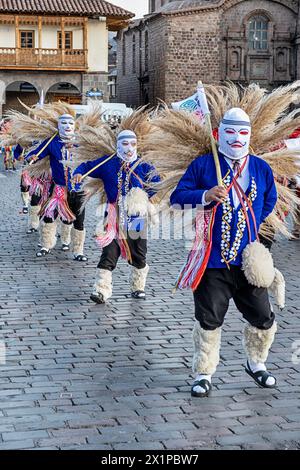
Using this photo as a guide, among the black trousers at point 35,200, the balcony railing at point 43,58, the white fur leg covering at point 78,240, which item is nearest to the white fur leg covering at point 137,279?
the white fur leg covering at point 78,240

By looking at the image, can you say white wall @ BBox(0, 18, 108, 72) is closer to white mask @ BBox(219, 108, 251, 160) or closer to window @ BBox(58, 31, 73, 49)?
window @ BBox(58, 31, 73, 49)

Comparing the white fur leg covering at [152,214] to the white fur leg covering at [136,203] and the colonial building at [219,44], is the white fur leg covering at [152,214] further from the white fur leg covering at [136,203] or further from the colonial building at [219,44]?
the colonial building at [219,44]

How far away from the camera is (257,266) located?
5.80 metres

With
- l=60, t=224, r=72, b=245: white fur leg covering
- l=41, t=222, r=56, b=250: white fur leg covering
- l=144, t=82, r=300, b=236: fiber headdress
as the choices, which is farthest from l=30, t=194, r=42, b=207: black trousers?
l=144, t=82, r=300, b=236: fiber headdress

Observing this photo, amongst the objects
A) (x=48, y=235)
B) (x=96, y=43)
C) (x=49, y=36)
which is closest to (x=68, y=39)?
(x=49, y=36)

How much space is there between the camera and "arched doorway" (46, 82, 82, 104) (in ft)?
147

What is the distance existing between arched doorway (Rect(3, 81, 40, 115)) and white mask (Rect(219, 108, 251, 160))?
3886 cm

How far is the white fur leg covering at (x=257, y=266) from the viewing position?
581cm

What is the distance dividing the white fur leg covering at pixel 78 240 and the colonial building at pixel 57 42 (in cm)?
2928

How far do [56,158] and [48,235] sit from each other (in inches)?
40.6

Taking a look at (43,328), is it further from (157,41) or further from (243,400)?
(157,41)

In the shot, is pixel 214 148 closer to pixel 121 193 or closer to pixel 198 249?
pixel 198 249

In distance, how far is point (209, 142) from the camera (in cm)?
630
